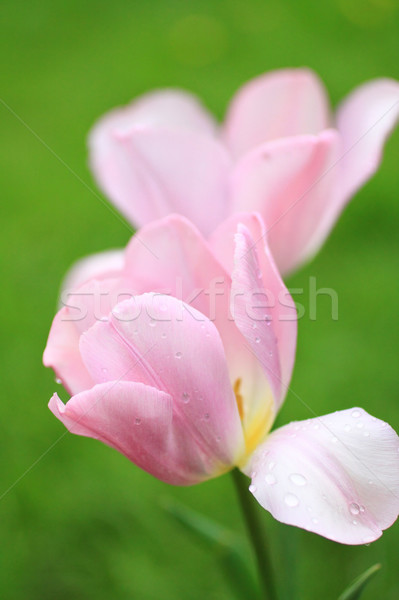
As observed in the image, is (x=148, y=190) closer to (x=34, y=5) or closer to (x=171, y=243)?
(x=171, y=243)

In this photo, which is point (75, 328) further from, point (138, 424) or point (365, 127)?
point (365, 127)

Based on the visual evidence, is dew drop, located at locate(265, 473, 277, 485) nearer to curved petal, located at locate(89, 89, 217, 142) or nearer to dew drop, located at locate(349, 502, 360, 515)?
dew drop, located at locate(349, 502, 360, 515)

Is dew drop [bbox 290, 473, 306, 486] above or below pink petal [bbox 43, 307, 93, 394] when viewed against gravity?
below

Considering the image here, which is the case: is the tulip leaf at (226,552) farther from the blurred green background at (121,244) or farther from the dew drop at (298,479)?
the dew drop at (298,479)

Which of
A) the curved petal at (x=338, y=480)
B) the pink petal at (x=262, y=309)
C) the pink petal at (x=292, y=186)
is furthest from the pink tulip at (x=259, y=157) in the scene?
the curved petal at (x=338, y=480)

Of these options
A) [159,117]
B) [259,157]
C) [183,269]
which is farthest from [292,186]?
[159,117]

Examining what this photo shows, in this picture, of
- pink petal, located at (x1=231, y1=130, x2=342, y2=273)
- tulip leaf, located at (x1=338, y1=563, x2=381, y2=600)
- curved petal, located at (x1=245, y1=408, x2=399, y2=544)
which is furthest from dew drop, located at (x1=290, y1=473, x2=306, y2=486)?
pink petal, located at (x1=231, y1=130, x2=342, y2=273)
